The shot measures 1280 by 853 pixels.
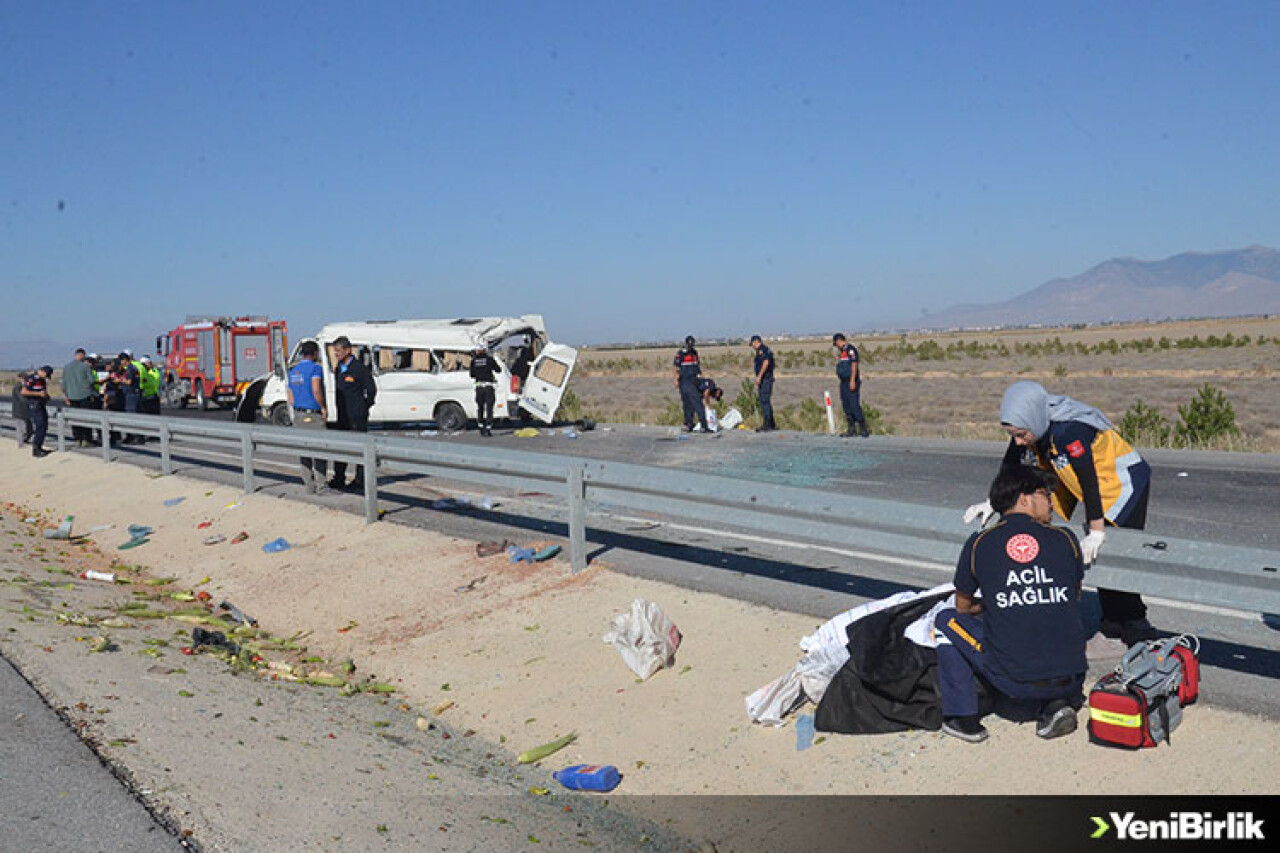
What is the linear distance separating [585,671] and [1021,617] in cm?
271

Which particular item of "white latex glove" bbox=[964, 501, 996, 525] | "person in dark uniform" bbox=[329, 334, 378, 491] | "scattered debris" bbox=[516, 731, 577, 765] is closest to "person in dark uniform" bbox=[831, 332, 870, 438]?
"person in dark uniform" bbox=[329, 334, 378, 491]

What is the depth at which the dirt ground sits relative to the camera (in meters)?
4.68

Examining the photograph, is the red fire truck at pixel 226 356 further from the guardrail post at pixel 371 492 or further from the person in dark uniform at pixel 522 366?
the guardrail post at pixel 371 492

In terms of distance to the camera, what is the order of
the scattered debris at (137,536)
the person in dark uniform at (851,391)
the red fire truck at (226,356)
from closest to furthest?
the scattered debris at (137,536)
the person in dark uniform at (851,391)
the red fire truck at (226,356)

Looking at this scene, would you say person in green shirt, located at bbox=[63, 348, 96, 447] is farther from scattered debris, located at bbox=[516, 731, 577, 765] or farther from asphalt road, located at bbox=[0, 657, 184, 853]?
scattered debris, located at bbox=[516, 731, 577, 765]

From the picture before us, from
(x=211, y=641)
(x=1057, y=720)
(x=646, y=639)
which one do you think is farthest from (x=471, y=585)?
(x=1057, y=720)

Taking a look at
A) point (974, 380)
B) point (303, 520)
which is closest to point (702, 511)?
point (303, 520)

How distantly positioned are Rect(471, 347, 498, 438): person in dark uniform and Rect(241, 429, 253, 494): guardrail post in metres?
9.84

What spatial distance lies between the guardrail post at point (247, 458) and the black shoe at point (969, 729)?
984 cm

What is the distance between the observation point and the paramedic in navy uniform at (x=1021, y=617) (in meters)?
4.72

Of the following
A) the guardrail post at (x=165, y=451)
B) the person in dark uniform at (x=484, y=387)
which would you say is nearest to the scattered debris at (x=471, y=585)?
the guardrail post at (x=165, y=451)

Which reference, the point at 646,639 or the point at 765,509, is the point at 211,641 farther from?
the point at 765,509

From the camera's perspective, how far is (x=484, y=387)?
76.0 ft

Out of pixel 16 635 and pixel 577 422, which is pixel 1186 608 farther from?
pixel 577 422
